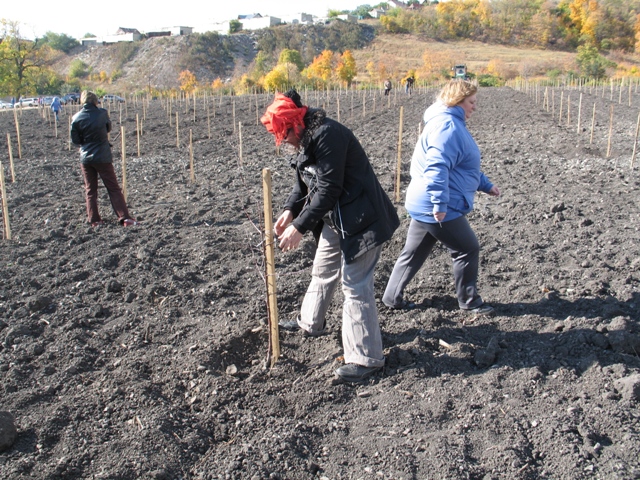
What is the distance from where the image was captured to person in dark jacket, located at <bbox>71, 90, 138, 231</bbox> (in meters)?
6.30

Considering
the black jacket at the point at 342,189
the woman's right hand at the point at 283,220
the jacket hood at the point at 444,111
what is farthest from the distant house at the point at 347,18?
the black jacket at the point at 342,189

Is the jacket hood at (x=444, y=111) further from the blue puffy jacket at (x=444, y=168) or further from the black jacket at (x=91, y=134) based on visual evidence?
the black jacket at (x=91, y=134)

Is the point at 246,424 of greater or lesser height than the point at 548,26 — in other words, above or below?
below

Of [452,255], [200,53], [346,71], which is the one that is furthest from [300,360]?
[200,53]

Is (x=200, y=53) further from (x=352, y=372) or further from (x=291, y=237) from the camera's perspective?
(x=352, y=372)

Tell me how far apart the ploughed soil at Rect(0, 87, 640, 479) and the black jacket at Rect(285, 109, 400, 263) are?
0.46 meters

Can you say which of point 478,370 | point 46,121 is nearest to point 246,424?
point 478,370

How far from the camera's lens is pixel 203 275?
4871mm

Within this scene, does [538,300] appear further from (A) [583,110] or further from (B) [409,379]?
(A) [583,110]

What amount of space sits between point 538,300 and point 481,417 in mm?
1660

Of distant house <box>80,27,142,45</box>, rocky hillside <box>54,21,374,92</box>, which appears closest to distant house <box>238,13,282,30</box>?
rocky hillside <box>54,21,374,92</box>

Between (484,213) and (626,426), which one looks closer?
(626,426)

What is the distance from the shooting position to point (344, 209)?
2.99 m

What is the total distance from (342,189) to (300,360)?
45.1 inches
